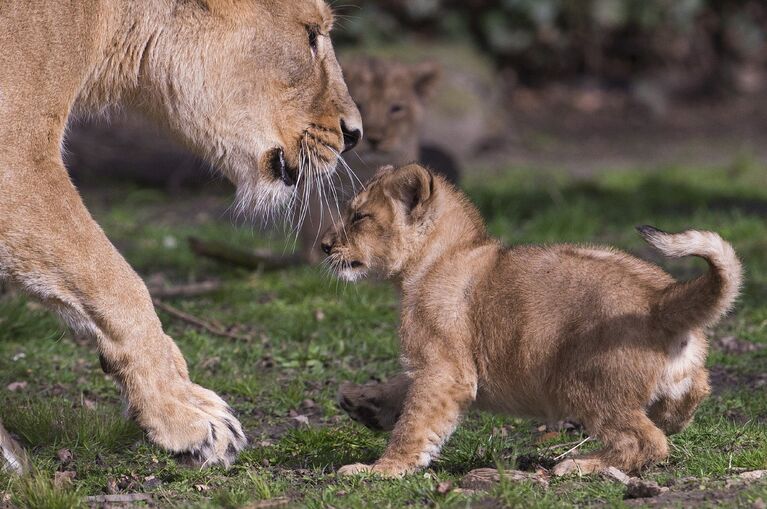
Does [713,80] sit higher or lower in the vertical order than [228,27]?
lower

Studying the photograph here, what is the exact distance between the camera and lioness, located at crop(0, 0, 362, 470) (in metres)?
4.04

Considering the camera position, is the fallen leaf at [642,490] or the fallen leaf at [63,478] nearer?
the fallen leaf at [642,490]

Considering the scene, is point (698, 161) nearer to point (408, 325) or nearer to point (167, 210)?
point (167, 210)

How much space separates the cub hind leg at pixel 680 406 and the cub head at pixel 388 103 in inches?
142

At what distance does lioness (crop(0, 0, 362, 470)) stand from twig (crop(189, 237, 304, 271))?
7.37 feet

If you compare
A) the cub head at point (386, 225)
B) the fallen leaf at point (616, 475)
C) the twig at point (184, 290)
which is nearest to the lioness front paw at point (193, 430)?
the cub head at point (386, 225)

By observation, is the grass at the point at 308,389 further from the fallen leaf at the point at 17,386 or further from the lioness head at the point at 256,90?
the lioness head at the point at 256,90

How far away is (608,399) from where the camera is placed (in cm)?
382

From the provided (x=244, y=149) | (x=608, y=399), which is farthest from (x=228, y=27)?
(x=608, y=399)

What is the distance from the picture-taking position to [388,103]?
306 inches

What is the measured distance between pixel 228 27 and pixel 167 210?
16.8 feet

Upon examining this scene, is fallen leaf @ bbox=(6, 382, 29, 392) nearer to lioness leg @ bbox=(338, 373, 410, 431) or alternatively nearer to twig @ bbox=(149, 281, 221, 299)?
twig @ bbox=(149, 281, 221, 299)

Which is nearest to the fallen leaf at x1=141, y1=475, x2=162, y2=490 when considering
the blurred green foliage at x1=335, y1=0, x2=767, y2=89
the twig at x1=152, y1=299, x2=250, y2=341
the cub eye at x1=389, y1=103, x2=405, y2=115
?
the twig at x1=152, y1=299, x2=250, y2=341

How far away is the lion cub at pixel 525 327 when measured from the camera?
3.80 metres
